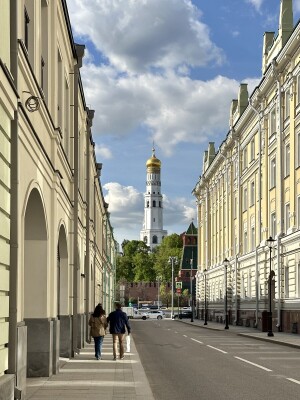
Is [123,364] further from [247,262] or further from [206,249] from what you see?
[206,249]

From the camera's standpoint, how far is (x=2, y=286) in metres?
9.41

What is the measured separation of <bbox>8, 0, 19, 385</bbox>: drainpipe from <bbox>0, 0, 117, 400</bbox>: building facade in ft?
0.04

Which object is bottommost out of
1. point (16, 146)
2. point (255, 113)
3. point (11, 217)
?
point (11, 217)

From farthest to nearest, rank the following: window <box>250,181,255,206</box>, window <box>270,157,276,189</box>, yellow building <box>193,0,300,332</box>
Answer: window <box>250,181,255,206</box> → window <box>270,157,276,189</box> → yellow building <box>193,0,300,332</box>

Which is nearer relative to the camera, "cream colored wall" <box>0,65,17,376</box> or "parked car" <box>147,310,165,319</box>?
"cream colored wall" <box>0,65,17,376</box>

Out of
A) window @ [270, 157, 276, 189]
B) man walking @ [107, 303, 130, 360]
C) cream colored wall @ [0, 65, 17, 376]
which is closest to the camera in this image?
cream colored wall @ [0, 65, 17, 376]

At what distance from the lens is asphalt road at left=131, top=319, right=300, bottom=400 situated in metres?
14.1

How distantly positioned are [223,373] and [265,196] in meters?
30.9

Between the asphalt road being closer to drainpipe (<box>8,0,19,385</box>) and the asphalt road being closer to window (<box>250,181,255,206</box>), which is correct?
drainpipe (<box>8,0,19,385</box>)

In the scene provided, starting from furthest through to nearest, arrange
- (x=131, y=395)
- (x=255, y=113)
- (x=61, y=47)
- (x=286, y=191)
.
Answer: (x=255, y=113) < (x=286, y=191) < (x=61, y=47) < (x=131, y=395)

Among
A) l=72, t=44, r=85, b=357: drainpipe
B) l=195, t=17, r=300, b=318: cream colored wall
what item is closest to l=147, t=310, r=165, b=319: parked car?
l=195, t=17, r=300, b=318: cream colored wall

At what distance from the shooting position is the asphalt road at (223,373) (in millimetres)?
14078

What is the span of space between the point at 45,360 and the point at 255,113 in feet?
128

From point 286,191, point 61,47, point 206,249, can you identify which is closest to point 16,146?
point 61,47
